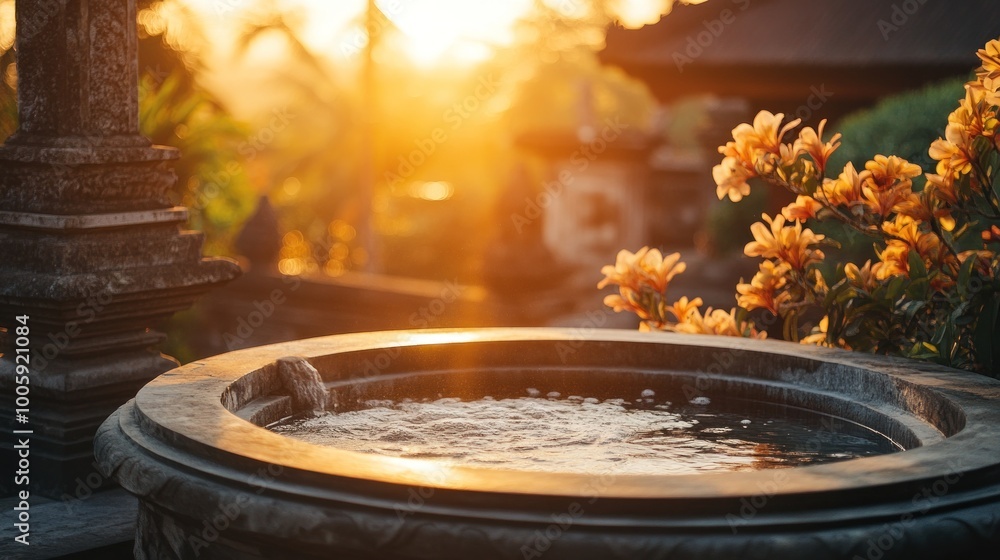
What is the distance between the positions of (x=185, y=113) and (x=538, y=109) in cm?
3209

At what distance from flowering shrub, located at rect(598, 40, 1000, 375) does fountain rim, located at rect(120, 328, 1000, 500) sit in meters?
0.41

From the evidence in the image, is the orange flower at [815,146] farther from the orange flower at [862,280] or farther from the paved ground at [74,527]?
the paved ground at [74,527]

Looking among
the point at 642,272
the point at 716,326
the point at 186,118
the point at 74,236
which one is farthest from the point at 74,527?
the point at 186,118

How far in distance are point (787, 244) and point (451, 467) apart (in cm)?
199

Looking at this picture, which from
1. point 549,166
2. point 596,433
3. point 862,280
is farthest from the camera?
point 549,166

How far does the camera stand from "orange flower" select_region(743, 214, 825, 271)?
3.69 m

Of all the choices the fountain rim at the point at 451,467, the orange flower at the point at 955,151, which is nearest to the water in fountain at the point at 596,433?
the fountain rim at the point at 451,467

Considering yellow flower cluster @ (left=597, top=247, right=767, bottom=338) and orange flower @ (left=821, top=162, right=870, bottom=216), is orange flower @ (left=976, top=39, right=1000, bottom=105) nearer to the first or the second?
orange flower @ (left=821, top=162, right=870, bottom=216)

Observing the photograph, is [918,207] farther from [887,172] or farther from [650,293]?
[650,293]

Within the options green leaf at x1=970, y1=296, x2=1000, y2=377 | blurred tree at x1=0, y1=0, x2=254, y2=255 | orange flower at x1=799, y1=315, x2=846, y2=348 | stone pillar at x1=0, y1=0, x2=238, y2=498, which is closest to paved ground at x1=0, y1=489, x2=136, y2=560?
stone pillar at x1=0, y1=0, x2=238, y2=498

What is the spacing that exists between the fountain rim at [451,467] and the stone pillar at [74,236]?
0.95 m

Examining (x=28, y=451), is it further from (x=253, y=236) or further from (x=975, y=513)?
(x=253, y=236)

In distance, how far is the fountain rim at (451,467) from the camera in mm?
1911

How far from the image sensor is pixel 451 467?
206cm
